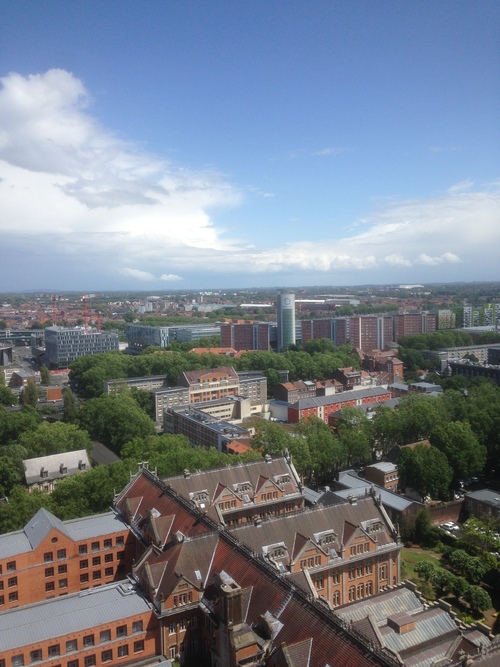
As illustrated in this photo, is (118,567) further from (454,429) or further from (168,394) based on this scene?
(168,394)

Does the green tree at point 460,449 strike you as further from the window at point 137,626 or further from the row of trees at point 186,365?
the row of trees at point 186,365

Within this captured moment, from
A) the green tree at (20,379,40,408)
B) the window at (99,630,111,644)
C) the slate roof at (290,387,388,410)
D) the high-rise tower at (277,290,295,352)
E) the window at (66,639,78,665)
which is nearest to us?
the window at (66,639,78,665)

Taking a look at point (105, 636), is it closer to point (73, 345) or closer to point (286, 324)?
point (73, 345)

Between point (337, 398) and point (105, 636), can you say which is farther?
point (337, 398)

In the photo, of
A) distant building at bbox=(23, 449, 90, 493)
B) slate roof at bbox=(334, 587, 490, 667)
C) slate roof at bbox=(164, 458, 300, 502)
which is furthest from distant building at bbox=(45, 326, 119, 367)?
slate roof at bbox=(334, 587, 490, 667)

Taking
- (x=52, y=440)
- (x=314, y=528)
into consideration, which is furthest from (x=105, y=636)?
(x=52, y=440)

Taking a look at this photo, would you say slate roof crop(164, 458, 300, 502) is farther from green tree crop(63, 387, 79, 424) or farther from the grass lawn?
green tree crop(63, 387, 79, 424)

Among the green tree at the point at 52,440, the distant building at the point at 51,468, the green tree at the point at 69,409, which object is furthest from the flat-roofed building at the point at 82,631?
the green tree at the point at 69,409
